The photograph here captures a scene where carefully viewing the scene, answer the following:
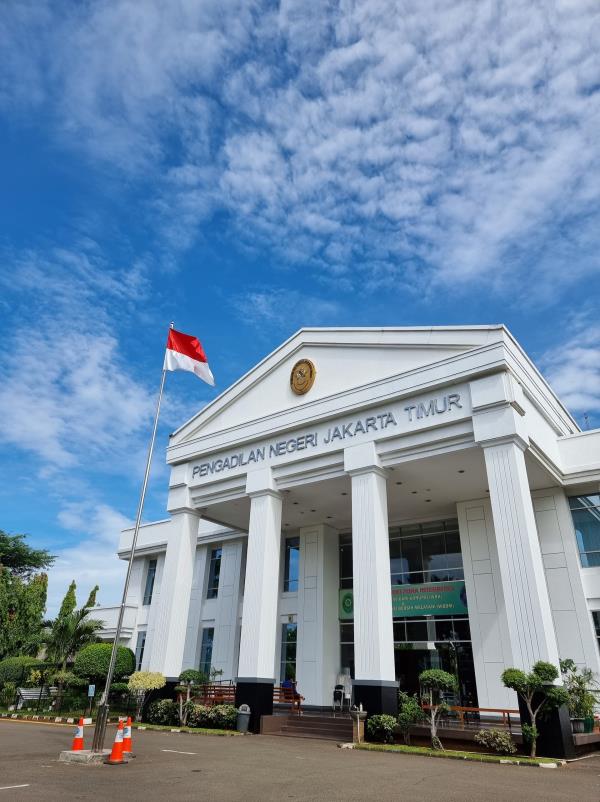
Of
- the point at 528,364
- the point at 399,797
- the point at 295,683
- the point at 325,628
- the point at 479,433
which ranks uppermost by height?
the point at 528,364

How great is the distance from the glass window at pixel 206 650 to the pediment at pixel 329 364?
9476 mm

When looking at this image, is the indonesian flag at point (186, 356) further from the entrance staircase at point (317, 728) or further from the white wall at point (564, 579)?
the white wall at point (564, 579)

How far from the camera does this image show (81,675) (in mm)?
22391

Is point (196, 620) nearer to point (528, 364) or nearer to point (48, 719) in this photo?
point (48, 719)

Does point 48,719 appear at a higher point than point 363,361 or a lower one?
lower

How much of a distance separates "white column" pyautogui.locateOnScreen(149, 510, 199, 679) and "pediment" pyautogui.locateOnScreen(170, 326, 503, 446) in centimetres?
383

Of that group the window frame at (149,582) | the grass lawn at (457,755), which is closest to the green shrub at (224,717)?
the grass lawn at (457,755)

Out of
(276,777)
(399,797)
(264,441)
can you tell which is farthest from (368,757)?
(264,441)

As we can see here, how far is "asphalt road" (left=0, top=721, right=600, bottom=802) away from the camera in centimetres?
747

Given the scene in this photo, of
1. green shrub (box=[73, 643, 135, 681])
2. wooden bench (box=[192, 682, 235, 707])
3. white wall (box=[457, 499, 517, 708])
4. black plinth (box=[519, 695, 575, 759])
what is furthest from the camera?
green shrub (box=[73, 643, 135, 681])

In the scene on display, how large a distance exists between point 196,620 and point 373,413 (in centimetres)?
1508

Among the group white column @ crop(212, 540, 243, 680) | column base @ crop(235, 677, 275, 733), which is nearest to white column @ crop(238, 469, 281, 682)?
column base @ crop(235, 677, 275, 733)

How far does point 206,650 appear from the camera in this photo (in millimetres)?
26219

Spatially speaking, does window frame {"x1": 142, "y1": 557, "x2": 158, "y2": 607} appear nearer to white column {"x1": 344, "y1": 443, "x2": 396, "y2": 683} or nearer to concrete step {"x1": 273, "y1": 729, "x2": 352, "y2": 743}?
concrete step {"x1": 273, "y1": 729, "x2": 352, "y2": 743}
